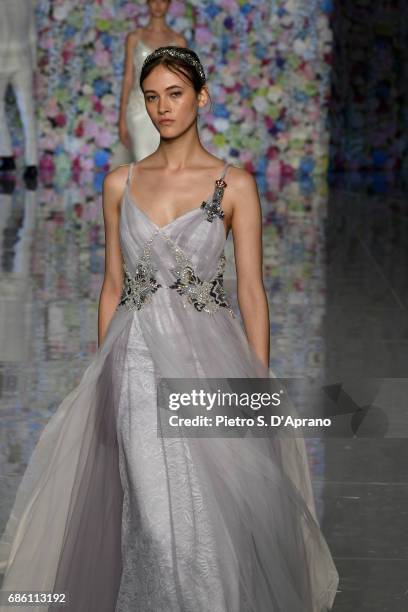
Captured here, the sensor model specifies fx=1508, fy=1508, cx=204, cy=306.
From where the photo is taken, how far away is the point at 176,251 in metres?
3.04

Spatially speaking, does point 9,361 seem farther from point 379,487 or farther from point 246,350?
point 246,350

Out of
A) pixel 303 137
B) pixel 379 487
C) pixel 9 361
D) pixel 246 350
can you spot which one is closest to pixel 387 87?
pixel 303 137

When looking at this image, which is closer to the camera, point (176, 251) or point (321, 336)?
point (176, 251)

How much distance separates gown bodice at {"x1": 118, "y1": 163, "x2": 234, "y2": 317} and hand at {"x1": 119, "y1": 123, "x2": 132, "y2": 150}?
770cm

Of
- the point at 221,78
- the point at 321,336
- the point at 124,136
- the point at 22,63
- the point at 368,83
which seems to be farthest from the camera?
the point at 368,83

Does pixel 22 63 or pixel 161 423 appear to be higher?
pixel 22 63

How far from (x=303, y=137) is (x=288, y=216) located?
499cm

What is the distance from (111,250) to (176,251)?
21cm

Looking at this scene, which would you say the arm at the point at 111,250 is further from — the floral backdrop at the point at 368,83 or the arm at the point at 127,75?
the floral backdrop at the point at 368,83

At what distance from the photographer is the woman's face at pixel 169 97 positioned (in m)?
3.02

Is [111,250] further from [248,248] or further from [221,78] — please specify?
[221,78]

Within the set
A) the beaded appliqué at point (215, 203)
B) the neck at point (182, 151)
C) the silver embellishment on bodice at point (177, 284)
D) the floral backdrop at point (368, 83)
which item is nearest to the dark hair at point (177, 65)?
the neck at point (182, 151)

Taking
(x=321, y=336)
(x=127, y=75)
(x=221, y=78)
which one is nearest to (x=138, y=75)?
(x=127, y=75)
